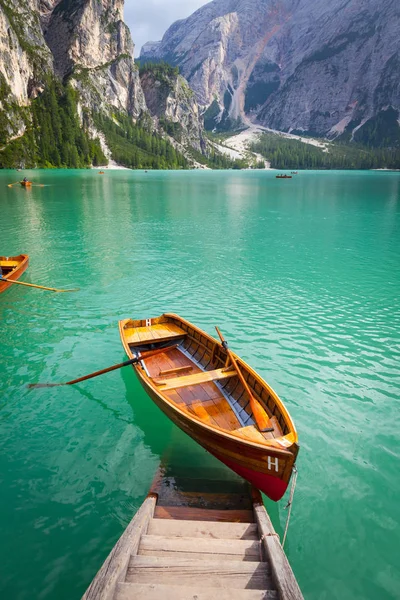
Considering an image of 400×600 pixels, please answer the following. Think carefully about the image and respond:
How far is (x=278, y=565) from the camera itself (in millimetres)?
4902

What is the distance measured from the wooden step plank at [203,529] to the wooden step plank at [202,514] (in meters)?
0.40

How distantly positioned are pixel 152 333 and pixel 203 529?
830 cm

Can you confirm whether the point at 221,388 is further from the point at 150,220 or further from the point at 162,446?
the point at 150,220

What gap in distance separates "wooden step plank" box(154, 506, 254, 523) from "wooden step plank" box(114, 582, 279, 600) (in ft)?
7.01

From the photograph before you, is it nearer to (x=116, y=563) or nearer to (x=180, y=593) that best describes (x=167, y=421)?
(x=116, y=563)

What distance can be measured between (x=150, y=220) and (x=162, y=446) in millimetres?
42213

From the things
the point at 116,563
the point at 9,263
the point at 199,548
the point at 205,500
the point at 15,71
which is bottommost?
the point at 205,500

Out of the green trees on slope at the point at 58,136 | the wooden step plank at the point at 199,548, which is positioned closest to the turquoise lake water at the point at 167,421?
the wooden step plank at the point at 199,548

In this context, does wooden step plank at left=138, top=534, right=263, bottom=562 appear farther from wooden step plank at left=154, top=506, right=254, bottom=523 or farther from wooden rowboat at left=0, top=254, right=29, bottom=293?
wooden rowboat at left=0, top=254, right=29, bottom=293

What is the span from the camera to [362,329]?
17.1 m

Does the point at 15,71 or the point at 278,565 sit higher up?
the point at 15,71

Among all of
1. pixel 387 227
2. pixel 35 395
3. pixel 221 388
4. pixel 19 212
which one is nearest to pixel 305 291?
pixel 221 388

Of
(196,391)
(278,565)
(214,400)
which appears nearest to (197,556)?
(278,565)

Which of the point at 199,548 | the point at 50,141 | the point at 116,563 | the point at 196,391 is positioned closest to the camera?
the point at 116,563
